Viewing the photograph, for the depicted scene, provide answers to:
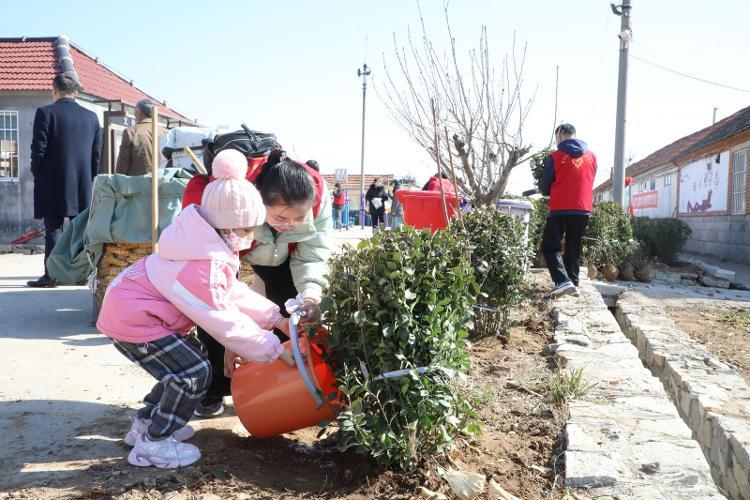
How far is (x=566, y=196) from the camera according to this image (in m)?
6.18

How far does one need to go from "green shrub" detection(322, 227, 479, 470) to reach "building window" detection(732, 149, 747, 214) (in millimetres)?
14325

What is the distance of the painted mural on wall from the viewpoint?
1593 cm

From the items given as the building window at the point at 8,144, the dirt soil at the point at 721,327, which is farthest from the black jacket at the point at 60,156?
the building window at the point at 8,144

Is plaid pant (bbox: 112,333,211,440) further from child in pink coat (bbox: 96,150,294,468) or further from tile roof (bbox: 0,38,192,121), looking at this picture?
tile roof (bbox: 0,38,192,121)

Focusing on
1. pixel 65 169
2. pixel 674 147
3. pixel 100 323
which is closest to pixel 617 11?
pixel 65 169

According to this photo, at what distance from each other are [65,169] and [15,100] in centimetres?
706

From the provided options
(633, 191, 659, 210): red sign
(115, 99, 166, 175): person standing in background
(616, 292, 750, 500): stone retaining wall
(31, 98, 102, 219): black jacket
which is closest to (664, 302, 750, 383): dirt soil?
(616, 292, 750, 500): stone retaining wall

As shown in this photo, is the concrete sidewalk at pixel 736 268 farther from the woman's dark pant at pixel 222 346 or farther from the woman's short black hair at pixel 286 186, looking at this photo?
the woman's short black hair at pixel 286 186

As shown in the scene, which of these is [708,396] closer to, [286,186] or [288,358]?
[288,358]

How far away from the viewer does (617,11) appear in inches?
457

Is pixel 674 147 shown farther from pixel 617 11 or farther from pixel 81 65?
pixel 81 65

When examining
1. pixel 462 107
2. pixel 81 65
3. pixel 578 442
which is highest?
pixel 81 65

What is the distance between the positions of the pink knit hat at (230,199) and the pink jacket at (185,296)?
0.17 feet

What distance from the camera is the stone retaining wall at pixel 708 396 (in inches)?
123
